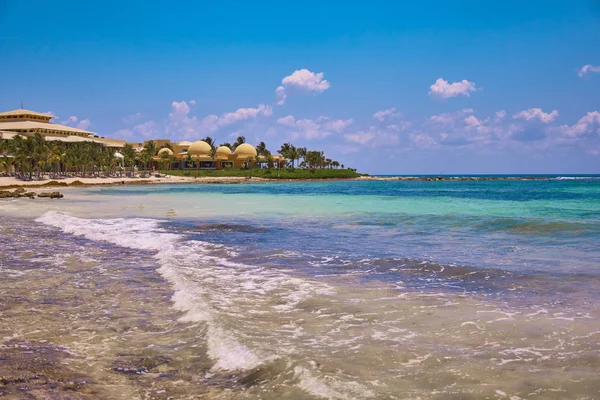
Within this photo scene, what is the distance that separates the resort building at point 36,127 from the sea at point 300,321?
286 feet

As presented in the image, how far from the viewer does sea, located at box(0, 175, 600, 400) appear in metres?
4.88

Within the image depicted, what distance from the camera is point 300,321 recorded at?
23.4 feet

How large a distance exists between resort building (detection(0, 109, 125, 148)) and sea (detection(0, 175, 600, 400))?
3434 inches

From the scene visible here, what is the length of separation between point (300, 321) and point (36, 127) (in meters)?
98.7

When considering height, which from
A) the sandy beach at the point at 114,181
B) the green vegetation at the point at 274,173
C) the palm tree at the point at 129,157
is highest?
the palm tree at the point at 129,157

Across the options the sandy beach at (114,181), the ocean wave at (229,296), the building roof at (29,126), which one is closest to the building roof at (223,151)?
the sandy beach at (114,181)

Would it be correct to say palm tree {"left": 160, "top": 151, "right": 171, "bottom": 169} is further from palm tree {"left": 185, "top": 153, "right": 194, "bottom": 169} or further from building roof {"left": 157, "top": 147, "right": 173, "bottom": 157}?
palm tree {"left": 185, "top": 153, "right": 194, "bottom": 169}

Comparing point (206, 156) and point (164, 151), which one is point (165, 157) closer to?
point (164, 151)

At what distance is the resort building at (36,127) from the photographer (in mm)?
91125

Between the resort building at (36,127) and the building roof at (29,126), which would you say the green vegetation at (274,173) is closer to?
the resort building at (36,127)

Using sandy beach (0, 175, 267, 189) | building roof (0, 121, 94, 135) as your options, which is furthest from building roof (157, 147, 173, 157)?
building roof (0, 121, 94, 135)

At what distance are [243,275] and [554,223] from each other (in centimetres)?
1611

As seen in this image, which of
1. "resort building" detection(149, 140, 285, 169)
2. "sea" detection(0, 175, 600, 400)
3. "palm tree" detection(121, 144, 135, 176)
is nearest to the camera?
"sea" detection(0, 175, 600, 400)

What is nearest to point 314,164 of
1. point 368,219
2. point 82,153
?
point 82,153
